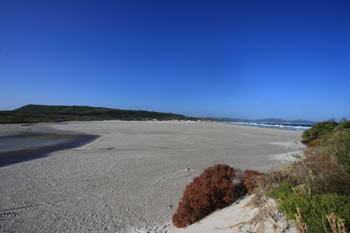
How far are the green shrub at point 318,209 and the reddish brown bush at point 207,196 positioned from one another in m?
1.88

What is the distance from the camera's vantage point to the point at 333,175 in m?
3.11

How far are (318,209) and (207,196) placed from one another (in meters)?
2.25

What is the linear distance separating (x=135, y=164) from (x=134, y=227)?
545 cm

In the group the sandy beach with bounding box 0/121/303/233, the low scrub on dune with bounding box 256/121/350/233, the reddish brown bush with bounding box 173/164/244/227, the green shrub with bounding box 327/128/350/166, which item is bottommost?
the sandy beach with bounding box 0/121/303/233

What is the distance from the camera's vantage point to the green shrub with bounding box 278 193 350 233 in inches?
77.9

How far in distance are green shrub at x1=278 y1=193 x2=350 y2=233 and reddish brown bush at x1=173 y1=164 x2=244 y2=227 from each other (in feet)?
6.16

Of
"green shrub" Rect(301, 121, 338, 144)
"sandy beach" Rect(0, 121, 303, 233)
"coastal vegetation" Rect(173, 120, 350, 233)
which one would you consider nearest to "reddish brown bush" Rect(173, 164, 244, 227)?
"coastal vegetation" Rect(173, 120, 350, 233)

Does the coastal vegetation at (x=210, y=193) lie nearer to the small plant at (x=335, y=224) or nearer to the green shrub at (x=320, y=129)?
the small plant at (x=335, y=224)

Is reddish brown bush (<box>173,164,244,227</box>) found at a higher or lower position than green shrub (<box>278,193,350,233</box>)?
lower

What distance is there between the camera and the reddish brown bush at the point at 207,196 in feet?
12.9

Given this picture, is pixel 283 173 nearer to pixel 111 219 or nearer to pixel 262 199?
pixel 262 199

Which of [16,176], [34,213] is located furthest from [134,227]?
[16,176]

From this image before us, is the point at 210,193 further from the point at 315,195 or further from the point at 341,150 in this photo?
the point at 341,150

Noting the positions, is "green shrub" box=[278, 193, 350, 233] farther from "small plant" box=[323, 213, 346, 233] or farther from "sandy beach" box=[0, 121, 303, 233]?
"sandy beach" box=[0, 121, 303, 233]
